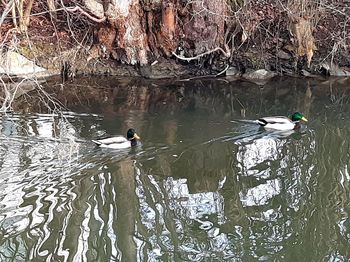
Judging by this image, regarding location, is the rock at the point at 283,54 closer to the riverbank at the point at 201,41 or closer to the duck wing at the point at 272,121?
the riverbank at the point at 201,41

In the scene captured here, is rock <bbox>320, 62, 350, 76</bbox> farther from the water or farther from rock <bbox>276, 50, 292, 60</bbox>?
the water

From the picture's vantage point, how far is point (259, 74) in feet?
48.9

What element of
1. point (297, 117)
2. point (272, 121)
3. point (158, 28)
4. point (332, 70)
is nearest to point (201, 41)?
point (158, 28)

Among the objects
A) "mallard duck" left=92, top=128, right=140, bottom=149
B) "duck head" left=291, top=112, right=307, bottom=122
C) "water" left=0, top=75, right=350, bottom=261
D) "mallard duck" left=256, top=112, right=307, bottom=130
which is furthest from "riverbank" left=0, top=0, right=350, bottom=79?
"mallard duck" left=92, top=128, right=140, bottom=149

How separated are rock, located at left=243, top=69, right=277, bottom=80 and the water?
2637mm

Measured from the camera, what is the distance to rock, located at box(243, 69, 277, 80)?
1484 cm

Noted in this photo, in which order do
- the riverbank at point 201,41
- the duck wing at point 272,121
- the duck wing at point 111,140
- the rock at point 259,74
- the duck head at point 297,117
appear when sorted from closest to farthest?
the duck wing at point 111,140
the duck wing at point 272,121
the duck head at point 297,117
the riverbank at point 201,41
the rock at point 259,74

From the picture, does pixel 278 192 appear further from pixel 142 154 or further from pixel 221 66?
pixel 221 66

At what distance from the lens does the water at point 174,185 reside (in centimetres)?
611

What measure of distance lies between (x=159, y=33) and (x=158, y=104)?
3151 mm

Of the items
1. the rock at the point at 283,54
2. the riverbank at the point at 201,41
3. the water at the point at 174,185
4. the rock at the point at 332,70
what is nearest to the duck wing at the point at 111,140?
the water at the point at 174,185

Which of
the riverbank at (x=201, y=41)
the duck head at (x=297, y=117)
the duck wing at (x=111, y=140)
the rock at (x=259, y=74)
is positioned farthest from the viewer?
the rock at (x=259, y=74)

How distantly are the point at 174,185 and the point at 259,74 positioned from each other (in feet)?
25.6

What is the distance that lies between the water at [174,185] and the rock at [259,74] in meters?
2.64
